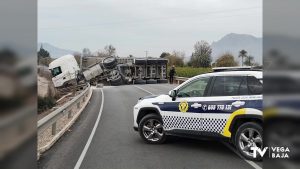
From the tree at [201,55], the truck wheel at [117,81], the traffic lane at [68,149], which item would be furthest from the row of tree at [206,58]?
the traffic lane at [68,149]

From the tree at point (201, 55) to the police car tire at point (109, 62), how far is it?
38646 millimetres

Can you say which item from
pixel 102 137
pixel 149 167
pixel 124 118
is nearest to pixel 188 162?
pixel 149 167

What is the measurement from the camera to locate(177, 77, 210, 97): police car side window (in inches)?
314

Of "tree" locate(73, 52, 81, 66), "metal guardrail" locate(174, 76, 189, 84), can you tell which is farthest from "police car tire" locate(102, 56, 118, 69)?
"metal guardrail" locate(174, 76, 189, 84)

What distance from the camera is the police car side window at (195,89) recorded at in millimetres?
7965

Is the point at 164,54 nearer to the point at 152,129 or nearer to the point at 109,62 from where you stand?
the point at 109,62

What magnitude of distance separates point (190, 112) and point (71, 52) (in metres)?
23.9

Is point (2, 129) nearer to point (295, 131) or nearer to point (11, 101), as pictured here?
point (11, 101)

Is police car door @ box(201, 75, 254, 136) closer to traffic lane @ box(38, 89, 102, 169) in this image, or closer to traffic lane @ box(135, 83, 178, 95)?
traffic lane @ box(38, 89, 102, 169)

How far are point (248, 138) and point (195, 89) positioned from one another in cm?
176

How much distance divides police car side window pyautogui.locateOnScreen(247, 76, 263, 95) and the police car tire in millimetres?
28801

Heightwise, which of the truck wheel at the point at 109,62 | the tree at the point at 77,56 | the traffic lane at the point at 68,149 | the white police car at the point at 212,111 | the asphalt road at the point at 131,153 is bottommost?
the traffic lane at the point at 68,149

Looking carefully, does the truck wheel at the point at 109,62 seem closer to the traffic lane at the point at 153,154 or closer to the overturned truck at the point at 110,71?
the overturned truck at the point at 110,71

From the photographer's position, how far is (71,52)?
30.4 meters
